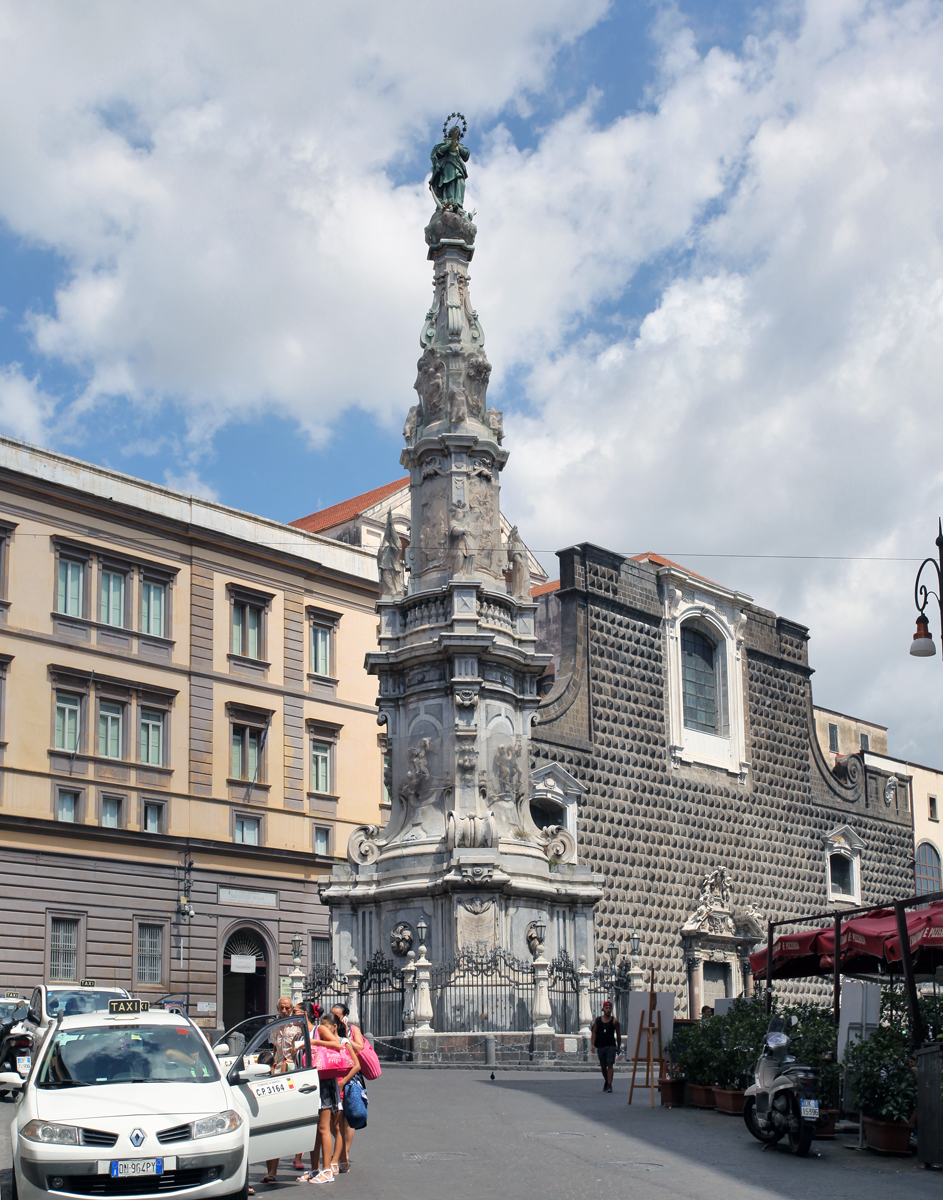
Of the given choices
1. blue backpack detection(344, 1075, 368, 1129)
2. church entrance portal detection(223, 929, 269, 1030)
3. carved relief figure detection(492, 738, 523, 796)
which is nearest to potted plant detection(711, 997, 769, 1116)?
blue backpack detection(344, 1075, 368, 1129)

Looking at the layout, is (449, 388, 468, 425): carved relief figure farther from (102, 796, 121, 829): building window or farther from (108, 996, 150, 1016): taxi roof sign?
(108, 996, 150, 1016): taxi roof sign

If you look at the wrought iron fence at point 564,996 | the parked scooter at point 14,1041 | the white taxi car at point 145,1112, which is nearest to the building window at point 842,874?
the wrought iron fence at point 564,996

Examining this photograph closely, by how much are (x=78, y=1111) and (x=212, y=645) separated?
105 ft

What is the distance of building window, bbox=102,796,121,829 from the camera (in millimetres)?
37250

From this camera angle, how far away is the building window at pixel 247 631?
42.5m

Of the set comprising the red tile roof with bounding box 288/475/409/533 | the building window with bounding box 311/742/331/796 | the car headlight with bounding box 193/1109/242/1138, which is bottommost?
the car headlight with bounding box 193/1109/242/1138

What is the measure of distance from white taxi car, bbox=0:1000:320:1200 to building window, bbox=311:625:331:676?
32771 mm

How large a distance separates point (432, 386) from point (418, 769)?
26.9ft

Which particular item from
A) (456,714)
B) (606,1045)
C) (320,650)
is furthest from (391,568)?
(320,650)

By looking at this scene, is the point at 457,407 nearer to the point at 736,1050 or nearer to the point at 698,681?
the point at 736,1050

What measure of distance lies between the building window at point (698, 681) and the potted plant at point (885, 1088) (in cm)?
3347

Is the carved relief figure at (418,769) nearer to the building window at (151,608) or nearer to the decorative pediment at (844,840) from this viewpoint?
the building window at (151,608)

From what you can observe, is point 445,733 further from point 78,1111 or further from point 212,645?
point 78,1111

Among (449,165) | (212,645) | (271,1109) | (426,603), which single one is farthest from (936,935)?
(212,645)
